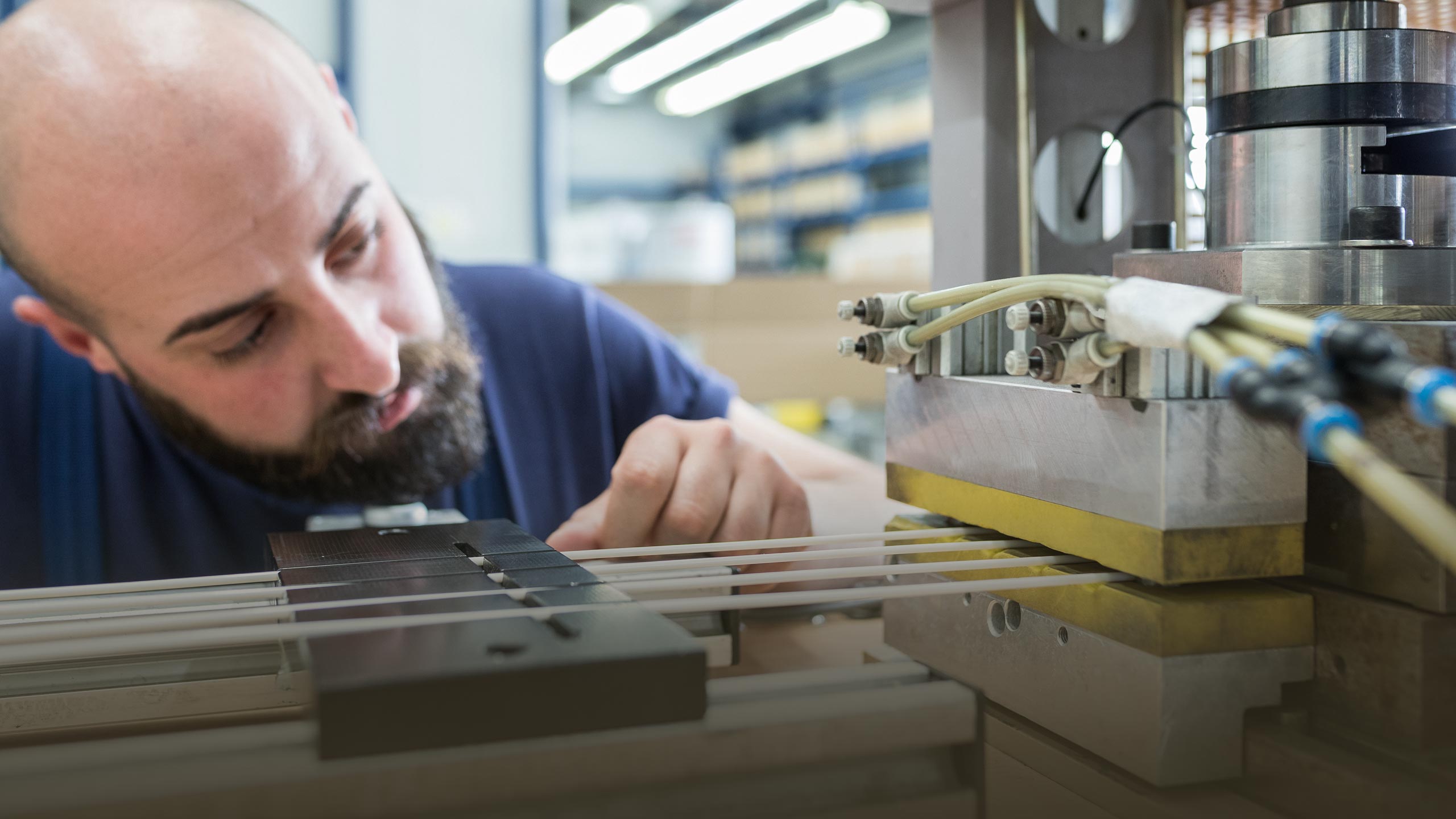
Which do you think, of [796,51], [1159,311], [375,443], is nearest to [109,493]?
[375,443]

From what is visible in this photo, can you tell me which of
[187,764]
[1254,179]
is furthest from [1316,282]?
[187,764]

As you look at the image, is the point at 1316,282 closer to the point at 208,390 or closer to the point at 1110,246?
the point at 1110,246

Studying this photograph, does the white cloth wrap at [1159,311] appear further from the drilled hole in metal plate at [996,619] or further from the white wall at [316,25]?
the white wall at [316,25]

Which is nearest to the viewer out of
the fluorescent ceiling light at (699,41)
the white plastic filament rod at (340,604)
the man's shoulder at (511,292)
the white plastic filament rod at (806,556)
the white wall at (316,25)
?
the white plastic filament rod at (340,604)

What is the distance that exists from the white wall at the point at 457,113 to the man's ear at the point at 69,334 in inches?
72.1

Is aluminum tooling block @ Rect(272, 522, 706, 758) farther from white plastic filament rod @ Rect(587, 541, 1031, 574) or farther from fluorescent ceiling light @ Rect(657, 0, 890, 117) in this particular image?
fluorescent ceiling light @ Rect(657, 0, 890, 117)

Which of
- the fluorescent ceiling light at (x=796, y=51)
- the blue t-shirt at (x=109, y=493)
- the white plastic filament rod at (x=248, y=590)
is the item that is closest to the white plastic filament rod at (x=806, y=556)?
the white plastic filament rod at (x=248, y=590)

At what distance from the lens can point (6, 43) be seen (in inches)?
36.9

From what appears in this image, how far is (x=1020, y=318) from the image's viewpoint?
1.43ft

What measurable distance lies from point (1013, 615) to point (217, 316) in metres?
0.72

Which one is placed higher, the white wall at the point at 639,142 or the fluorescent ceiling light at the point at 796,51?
the white wall at the point at 639,142

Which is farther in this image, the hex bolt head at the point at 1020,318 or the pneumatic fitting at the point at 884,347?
the pneumatic fitting at the point at 884,347

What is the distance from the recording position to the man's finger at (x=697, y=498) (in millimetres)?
750

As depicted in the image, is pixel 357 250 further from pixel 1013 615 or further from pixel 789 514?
pixel 1013 615
